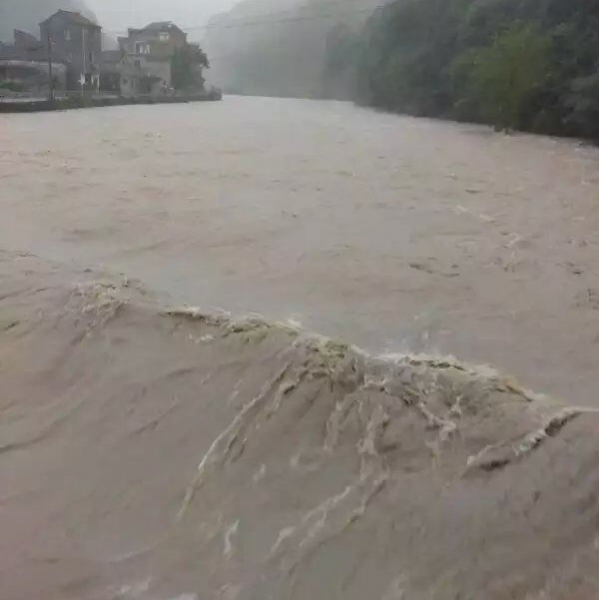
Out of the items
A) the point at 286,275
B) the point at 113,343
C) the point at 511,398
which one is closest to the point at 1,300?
the point at 113,343

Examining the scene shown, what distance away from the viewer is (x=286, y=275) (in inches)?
72.6

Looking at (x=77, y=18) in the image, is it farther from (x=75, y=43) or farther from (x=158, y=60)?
(x=158, y=60)

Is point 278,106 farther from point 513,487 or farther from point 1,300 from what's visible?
point 513,487

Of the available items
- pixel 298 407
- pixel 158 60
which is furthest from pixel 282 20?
pixel 298 407

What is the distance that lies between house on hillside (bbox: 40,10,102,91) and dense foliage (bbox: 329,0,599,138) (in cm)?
129

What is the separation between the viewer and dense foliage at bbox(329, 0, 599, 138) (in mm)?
3852

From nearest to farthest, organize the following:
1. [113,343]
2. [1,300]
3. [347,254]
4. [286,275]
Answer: [113,343] → [1,300] → [286,275] → [347,254]

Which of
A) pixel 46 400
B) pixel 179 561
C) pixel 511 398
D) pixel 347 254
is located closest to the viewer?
pixel 179 561

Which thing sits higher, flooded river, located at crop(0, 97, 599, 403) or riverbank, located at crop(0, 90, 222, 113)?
riverbank, located at crop(0, 90, 222, 113)

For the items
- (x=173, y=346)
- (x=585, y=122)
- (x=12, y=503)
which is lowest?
(x=12, y=503)

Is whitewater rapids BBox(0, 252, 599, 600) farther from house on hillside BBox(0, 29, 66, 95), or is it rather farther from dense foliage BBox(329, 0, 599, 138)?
dense foliage BBox(329, 0, 599, 138)

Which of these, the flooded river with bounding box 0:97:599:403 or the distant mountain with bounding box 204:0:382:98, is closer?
the flooded river with bounding box 0:97:599:403

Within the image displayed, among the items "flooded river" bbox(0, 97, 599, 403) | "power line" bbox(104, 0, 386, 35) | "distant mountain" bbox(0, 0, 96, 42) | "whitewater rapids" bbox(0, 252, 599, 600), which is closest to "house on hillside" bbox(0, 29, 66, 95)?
"distant mountain" bbox(0, 0, 96, 42)

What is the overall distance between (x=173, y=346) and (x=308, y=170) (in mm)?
1970
